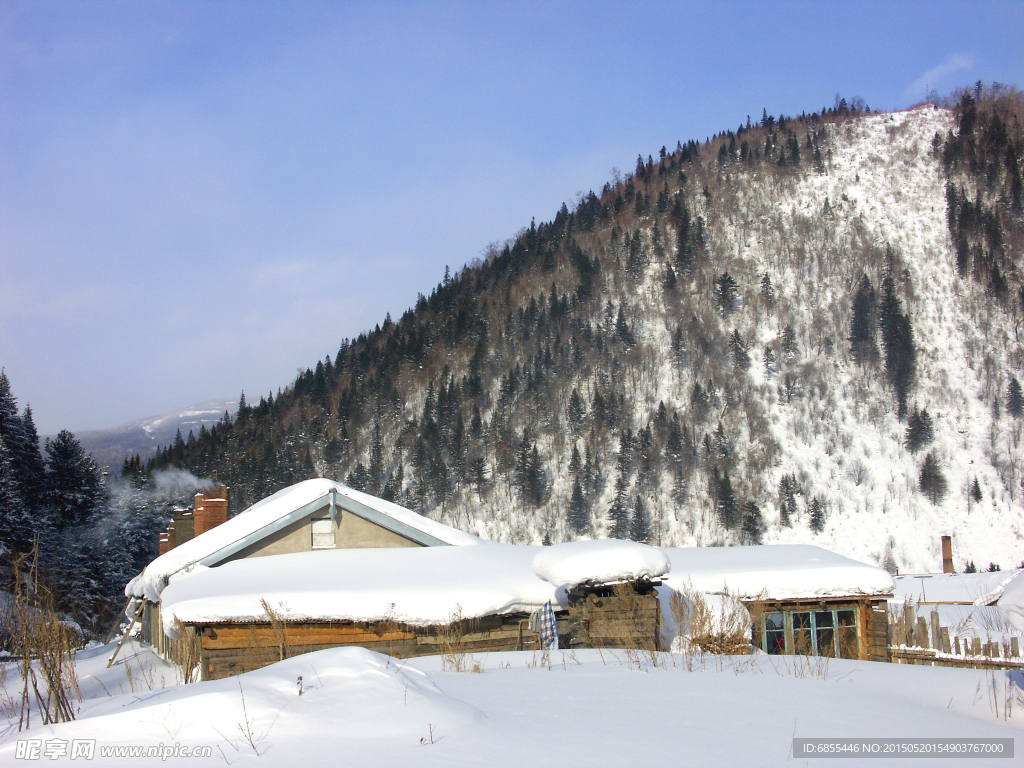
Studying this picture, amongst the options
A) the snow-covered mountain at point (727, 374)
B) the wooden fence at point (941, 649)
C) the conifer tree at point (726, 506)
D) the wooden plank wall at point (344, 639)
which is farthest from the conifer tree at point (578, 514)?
the wooden plank wall at point (344, 639)

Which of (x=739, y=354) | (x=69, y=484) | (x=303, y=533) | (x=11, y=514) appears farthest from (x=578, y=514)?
(x=303, y=533)

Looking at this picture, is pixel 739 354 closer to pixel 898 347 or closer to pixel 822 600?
pixel 898 347

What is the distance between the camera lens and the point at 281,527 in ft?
57.6

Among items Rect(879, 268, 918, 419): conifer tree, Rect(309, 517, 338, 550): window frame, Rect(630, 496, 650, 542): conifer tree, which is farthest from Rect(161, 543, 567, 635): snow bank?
Rect(879, 268, 918, 419): conifer tree

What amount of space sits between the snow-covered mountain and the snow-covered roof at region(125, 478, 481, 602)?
4123 cm

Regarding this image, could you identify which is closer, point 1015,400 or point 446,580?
point 446,580

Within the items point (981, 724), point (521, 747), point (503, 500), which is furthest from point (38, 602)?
point (503, 500)

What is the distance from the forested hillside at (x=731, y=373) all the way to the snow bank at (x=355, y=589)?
4314 centimetres

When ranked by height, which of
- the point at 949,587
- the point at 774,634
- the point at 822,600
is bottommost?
the point at 949,587

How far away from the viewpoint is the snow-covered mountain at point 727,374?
5969 centimetres

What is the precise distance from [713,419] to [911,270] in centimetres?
2748

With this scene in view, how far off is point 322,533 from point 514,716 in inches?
530

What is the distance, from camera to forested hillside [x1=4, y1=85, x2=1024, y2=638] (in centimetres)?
5981

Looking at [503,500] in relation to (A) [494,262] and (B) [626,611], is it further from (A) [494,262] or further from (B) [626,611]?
(B) [626,611]
